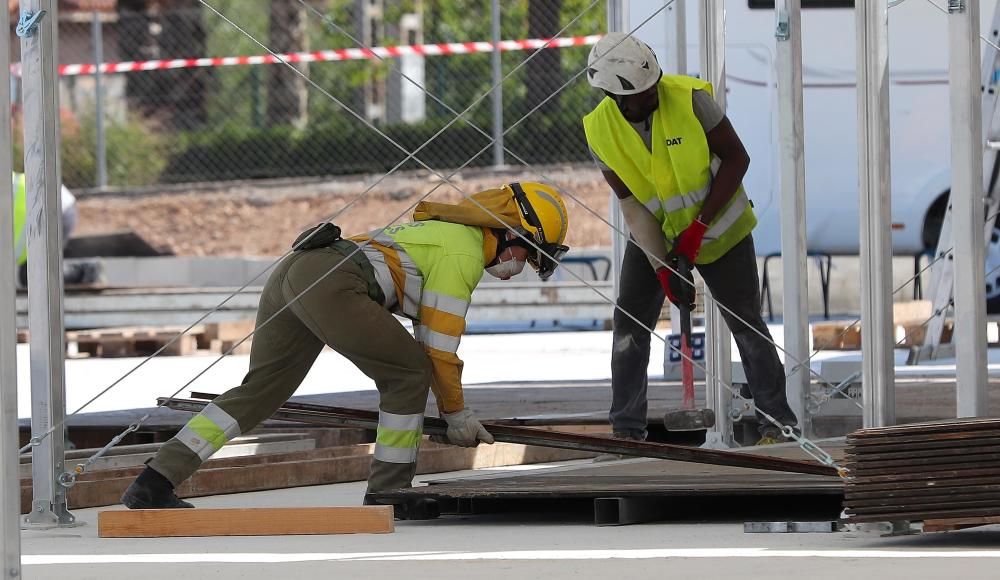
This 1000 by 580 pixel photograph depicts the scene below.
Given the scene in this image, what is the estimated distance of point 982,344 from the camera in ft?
19.0

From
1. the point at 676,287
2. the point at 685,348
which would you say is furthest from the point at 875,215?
the point at 685,348

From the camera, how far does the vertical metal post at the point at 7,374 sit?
423cm

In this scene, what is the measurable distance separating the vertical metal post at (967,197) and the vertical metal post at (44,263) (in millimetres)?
3091

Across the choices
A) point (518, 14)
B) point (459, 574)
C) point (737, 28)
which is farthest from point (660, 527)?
point (518, 14)

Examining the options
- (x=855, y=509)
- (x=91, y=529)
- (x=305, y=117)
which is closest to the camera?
(x=855, y=509)

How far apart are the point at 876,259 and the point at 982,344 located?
44cm

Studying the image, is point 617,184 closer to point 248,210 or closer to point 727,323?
point 727,323

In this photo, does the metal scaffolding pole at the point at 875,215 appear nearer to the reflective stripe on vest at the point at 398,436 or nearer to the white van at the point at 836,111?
the reflective stripe on vest at the point at 398,436

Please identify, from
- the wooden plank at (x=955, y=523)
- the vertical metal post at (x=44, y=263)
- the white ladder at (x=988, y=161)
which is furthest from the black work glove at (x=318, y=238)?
the white ladder at (x=988, y=161)

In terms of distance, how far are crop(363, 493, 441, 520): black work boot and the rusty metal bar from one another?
1.03ft

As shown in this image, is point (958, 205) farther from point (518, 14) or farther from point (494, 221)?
point (518, 14)

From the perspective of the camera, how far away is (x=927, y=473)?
5031 mm

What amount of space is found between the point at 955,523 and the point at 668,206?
9.65ft

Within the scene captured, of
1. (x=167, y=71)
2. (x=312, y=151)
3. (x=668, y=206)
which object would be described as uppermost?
(x=167, y=71)
